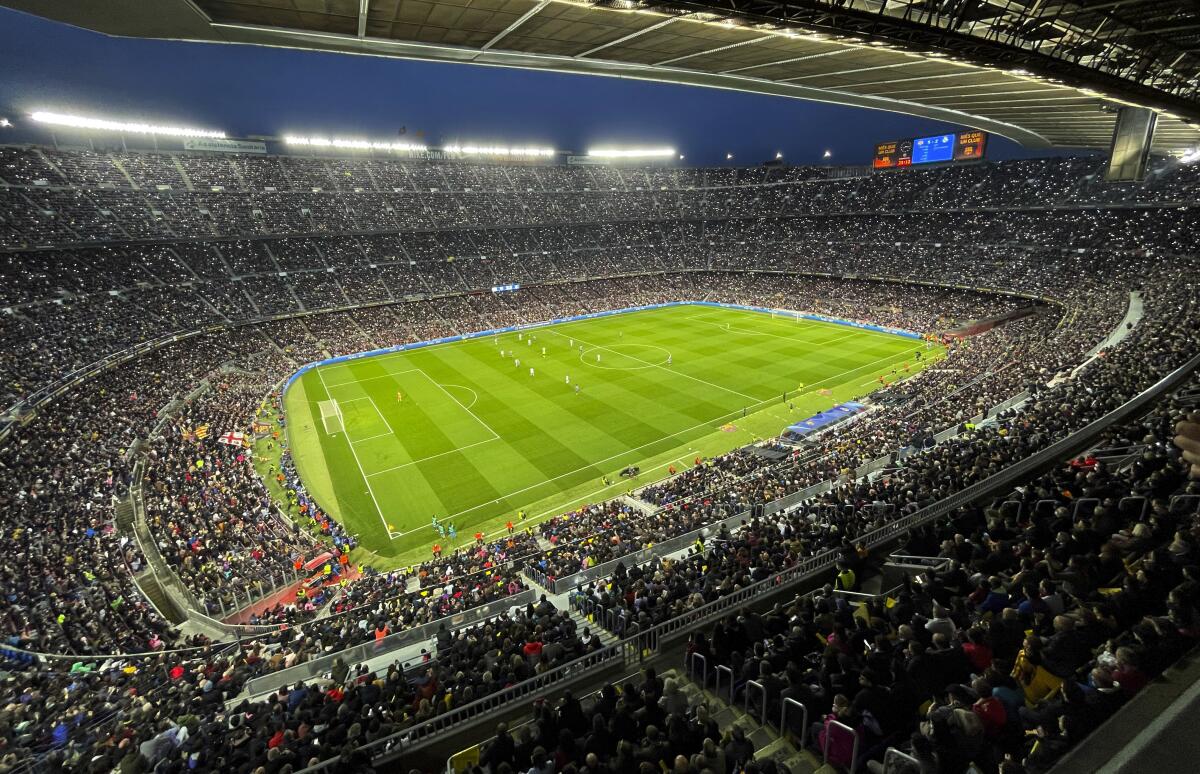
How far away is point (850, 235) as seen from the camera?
77688 millimetres

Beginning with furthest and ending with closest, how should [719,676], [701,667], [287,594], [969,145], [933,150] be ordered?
[933,150] < [969,145] < [287,594] < [701,667] < [719,676]

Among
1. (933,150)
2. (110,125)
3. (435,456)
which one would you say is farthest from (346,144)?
(933,150)

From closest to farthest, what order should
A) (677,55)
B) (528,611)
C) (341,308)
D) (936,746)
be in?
(936,746) → (528,611) → (677,55) → (341,308)

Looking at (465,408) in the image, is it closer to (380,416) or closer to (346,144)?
(380,416)

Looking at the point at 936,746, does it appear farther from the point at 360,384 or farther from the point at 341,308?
the point at 341,308

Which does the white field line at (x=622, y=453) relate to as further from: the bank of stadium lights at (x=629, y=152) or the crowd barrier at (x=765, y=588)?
the bank of stadium lights at (x=629, y=152)

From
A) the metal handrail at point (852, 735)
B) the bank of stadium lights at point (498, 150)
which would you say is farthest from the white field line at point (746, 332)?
the bank of stadium lights at point (498, 150)

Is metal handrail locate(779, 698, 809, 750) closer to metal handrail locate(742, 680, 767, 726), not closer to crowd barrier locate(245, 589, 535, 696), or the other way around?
metal handrail locate(742, 680, 767, 726)

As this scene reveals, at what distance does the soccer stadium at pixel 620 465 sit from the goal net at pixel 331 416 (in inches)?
14.5

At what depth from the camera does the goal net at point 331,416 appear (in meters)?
35.1

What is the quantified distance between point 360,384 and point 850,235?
66737 mm

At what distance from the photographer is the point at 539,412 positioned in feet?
121

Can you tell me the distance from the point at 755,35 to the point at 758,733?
1214cm

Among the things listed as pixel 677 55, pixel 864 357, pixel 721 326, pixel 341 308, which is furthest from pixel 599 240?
pixel 677 55
